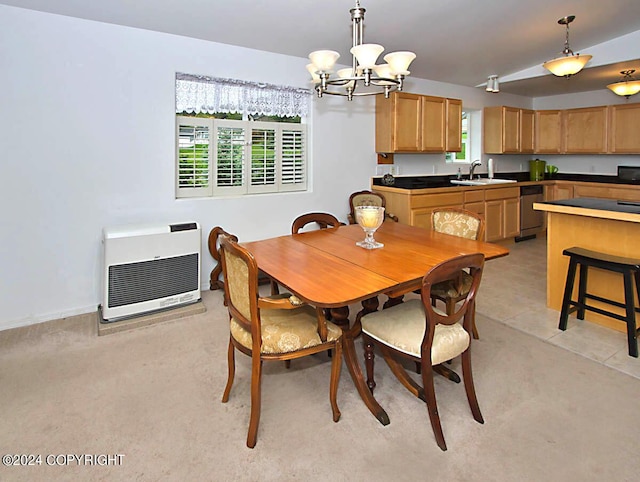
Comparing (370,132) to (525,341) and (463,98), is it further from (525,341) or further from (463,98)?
(525,341)

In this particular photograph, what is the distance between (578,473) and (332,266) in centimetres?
133

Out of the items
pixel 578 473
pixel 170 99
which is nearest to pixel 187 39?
pixel 170 99

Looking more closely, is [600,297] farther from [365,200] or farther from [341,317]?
[365,200]

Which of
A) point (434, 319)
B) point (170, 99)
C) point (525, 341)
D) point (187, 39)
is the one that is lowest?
point (525, 341)

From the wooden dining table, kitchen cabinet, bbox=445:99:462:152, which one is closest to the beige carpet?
the wooden dining table

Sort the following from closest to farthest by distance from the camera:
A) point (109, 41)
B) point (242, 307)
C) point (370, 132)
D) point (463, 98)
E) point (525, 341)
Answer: point (242, 307)
point (525, 341)
point (109, 41)
point (370, 132)
point (463, 98)

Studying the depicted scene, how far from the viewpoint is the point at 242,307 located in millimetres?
1801

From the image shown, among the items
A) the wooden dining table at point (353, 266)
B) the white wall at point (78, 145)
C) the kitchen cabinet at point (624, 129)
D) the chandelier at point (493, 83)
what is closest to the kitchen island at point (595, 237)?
the wooden dining table at point (353, 266)

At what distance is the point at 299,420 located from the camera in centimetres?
192

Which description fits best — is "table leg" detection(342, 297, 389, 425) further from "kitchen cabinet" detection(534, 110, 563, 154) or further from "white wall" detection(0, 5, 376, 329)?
"kitchen cabinet" detection(534, 110, 563, 154)

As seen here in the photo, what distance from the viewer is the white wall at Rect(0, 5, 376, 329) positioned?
289 cm

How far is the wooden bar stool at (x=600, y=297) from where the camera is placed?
2502 millimetres

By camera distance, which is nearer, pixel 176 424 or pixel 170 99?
pixel 176 424

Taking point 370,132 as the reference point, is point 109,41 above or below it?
above
